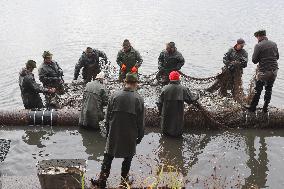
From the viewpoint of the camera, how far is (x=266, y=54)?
32.0 ft

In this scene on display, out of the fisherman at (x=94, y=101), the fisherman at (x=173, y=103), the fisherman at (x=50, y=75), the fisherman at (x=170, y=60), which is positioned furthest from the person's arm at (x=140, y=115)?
the fisherman at (x=170, y=60)

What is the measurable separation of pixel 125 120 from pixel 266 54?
4.85 m

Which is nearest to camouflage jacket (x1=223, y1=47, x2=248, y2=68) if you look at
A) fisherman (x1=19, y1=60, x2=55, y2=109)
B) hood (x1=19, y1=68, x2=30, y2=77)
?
fisherman (x1=19, y1=60, x2=55, y2=109)

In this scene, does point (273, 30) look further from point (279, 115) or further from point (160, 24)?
point (279, 115)

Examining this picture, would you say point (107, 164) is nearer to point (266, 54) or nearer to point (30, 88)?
point (30, 88)

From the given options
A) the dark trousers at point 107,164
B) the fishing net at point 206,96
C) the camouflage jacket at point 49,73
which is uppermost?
the camouflage jacket at point 49,73

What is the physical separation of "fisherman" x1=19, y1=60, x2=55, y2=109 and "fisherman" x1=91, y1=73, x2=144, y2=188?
438cm

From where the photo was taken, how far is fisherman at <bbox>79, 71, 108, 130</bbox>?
952 cm

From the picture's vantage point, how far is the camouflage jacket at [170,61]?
12891mm

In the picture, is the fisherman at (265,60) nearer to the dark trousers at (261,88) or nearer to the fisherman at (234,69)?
the dark trousers at (261,88)

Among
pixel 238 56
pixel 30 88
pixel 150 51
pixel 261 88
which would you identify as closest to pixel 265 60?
pixel 261 88

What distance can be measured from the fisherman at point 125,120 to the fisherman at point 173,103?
2695 mm

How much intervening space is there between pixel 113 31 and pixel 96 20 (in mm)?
5727

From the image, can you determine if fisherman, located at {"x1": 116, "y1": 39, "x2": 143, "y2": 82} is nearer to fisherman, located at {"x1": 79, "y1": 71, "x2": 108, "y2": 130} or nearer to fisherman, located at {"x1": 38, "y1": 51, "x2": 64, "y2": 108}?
fisherman, located at {"x1": 38, "y1": 51, "x2": 64, "y2": 108}
